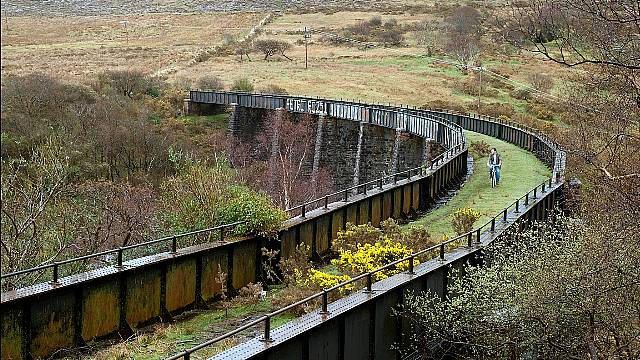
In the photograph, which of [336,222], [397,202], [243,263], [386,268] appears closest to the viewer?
[386,268]

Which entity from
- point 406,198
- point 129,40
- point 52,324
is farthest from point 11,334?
point 129,40

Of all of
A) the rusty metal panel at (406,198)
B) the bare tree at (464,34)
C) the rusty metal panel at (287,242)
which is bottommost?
the bare tree at (464,34)

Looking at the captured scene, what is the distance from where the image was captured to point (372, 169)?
50625 millimetres

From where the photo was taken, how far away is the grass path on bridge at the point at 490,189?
24500 mm

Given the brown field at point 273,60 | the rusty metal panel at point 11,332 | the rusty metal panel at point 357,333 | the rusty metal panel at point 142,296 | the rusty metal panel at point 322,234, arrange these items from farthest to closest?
the brown field at point 273,60 < the rusty metal panel at point 322,234 < the rusty metal panel at point 142,296 < the rusty metal panel at point 357,333 < the rusty metal panel at point 11,332

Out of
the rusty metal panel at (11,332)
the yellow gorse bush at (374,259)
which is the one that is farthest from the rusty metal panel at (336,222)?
the rusty metal panel at (11,332)

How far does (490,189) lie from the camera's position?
98.3ft

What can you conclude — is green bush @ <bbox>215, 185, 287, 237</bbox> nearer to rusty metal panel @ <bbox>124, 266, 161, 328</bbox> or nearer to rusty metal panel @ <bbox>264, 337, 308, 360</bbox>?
rusty metal panel @ <bbox>124, 266, 161, 328</bbox>

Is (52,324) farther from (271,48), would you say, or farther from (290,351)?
(271,48)

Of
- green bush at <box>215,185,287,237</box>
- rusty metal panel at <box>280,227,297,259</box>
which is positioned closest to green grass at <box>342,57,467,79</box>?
rusty metal panel at <box>280,227,297,259</box>

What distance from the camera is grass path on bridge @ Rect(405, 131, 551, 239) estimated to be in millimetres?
24500

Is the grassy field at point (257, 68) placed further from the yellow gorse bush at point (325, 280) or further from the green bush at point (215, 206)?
the green bush at point (215, 206)

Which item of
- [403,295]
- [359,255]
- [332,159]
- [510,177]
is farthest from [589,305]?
[332,159]

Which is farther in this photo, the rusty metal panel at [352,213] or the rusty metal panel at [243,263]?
the rusty metal panel at [352,213]
